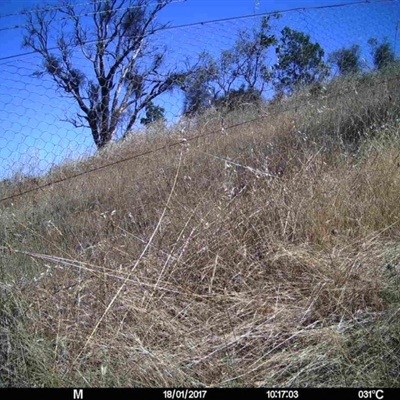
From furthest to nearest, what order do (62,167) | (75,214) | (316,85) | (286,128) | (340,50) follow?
(316,85) → (340,50) → (62,167) → (286,128) → (75,214)

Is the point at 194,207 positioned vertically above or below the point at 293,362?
above

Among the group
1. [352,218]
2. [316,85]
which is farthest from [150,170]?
[316,85]

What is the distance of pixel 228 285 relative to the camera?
2049mm

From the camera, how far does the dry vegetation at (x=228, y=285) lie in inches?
60.3

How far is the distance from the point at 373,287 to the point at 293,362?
63 centimetres

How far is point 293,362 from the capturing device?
59.8 inches

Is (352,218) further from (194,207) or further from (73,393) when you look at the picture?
(73,393)

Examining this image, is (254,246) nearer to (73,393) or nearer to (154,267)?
(154,267)

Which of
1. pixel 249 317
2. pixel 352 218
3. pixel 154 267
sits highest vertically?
pixel 352 218

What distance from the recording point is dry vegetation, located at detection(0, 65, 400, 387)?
153cm

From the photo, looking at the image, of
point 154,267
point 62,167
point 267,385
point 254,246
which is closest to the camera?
point 267,385

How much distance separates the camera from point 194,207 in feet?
8.83

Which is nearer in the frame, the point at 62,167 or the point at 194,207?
the point at 194,207

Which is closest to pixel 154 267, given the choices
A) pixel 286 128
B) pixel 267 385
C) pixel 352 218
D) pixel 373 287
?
pixel 267 385
